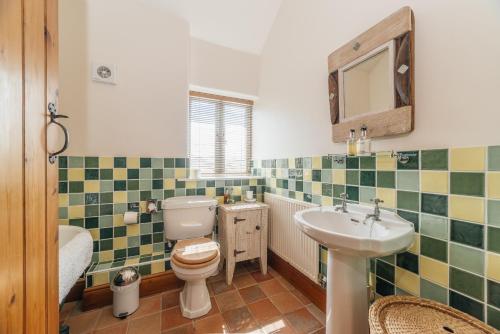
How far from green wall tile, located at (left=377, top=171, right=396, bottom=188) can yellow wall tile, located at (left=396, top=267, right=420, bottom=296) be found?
456 mm

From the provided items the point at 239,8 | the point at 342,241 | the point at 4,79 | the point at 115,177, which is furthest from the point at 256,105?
the point at 4,79

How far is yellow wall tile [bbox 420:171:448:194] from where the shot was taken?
915mm

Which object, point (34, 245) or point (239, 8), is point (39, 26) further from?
point (239, 8)

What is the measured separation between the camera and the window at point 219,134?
2.32 metres

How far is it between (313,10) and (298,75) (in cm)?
49

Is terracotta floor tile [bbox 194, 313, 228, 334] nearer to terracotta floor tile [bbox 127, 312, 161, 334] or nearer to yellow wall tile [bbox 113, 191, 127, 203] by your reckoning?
terracotta floor tile [bbox 127, 312, 161, 334]

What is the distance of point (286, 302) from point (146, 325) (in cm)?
103

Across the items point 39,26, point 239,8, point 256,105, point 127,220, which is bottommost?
point 127,220

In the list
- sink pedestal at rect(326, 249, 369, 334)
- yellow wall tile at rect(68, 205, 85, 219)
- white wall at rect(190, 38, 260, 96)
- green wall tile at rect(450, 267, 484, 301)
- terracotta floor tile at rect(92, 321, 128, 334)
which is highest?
white wall at rect(190, 38, 260, 96)

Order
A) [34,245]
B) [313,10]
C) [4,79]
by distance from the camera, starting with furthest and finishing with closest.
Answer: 1. [313,10]
2. [34,245]
3. [4,79]

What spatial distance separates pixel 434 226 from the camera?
951 mm

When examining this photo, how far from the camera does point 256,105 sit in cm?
252

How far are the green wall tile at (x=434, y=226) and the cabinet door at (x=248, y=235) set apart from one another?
1244 mm

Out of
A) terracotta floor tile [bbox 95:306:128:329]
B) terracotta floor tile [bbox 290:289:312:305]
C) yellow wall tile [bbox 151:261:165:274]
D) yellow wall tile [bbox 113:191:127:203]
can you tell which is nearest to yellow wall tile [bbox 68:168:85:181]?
yellow wall tile [bbox 113:191:127:203]
